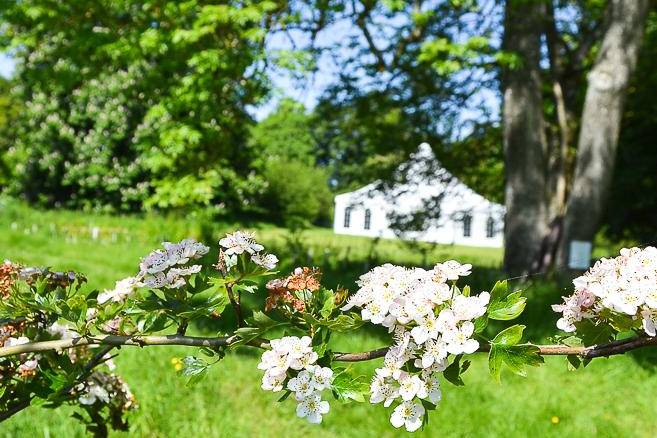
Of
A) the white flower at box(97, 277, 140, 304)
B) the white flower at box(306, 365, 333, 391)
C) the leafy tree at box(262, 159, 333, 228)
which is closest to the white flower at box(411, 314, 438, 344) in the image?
the white flower at box(306, 365, 333, 391)

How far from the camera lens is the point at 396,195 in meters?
10.7

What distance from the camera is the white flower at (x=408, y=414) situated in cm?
149

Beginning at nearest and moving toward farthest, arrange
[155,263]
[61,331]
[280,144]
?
[155,263], [61,331], [280,144]

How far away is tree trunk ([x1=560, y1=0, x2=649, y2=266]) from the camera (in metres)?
7.96

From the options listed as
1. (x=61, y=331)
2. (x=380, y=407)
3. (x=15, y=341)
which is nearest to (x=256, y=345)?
(x=15, y=341)

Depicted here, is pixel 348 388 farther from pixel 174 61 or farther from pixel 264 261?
pixel 174 61

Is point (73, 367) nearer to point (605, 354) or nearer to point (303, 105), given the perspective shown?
point (605, 354)

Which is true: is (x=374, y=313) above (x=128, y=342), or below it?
above

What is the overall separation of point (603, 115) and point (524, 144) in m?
1.02

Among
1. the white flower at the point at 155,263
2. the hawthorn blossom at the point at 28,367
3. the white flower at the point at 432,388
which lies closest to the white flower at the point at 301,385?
the white flower at the point at 432,388

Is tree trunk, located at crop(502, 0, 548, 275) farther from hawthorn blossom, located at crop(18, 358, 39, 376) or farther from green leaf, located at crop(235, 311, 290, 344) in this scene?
green leaf, located at crop(235, 311, 290, 344)

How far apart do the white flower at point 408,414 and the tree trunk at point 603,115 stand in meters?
7.20

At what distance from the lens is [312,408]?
151cm

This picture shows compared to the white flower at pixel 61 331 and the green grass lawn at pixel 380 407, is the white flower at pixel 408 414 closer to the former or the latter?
the white flower at pixel 61 331
